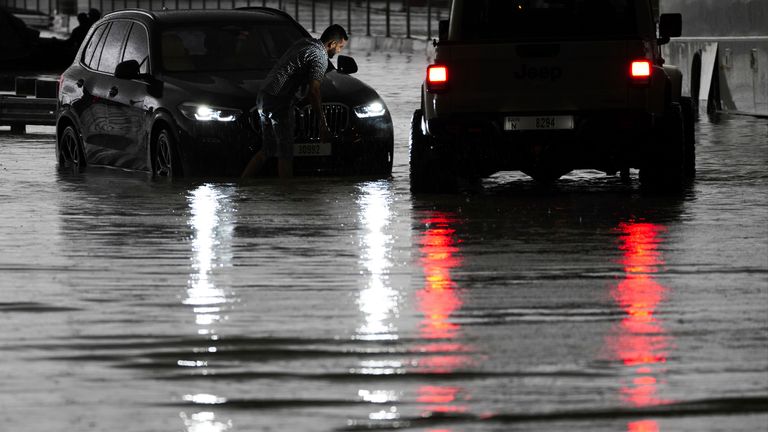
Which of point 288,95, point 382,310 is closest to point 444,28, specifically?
point 288,95

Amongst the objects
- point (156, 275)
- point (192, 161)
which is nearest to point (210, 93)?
point (192, 161)

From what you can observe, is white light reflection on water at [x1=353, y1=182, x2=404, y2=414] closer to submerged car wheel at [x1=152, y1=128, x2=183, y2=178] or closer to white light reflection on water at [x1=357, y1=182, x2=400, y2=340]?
white light reflection on water at [x1=357, y1=182, x2=400, y2=340]

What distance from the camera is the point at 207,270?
11.8 meters

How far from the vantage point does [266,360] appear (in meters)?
8.55

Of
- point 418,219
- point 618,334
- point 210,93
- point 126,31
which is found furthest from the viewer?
point 126,31

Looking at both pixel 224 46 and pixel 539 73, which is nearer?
pixel 539 73

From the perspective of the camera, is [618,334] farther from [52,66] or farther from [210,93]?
[52,66]

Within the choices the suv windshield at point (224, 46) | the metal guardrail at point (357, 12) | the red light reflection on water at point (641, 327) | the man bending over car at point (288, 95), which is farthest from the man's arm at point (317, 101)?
the metal guardrail at point (357, 12)

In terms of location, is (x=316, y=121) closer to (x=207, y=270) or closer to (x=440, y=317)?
(x=207, y=270)

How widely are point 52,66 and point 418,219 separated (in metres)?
20.2

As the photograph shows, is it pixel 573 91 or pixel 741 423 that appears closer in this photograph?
pixel 741 423

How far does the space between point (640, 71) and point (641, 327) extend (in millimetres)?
7427

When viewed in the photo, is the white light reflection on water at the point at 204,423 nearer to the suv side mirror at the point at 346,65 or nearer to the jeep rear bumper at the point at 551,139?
the jeep rear bumper at the point at 551,139

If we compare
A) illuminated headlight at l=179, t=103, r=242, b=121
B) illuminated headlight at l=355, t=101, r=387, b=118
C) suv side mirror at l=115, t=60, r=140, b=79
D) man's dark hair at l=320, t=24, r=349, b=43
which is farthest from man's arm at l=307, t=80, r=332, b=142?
suv side mirror at l=115, t=60, r=140, b=79
